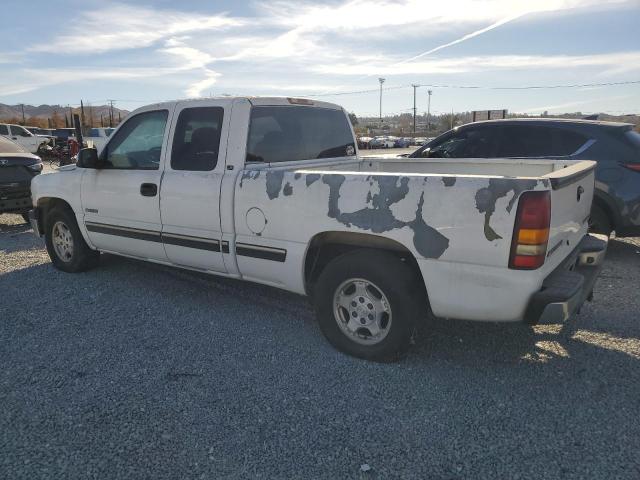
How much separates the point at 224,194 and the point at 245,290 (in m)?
1.45

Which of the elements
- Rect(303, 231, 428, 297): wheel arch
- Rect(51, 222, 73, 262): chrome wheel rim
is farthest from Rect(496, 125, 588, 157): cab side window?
Rect(51, 222, 73, 262): chrome wheel rim

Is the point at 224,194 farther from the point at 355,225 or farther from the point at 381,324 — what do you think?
the point at 381,324

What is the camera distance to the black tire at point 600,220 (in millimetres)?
5973

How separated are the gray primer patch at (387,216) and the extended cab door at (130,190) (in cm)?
196

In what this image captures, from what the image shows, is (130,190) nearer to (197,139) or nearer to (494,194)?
(197,139)

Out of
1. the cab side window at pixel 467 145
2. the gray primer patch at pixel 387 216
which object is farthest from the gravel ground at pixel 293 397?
the cab side window at pixel 467 145

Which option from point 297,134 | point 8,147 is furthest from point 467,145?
point 8,147

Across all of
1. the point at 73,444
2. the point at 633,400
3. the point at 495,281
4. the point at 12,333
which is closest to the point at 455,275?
the point at 495,281

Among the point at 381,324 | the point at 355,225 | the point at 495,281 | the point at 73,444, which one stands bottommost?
the point at 73,444

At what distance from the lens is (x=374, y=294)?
3557 mm

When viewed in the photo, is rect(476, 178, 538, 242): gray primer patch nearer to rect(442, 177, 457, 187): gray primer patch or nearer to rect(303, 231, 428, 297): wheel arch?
rect(442, 177, 457, 187): gray primer patch

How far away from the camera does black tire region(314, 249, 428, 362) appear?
3348 mm

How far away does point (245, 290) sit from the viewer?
17.1 ft

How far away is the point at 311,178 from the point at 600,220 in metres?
4.18
